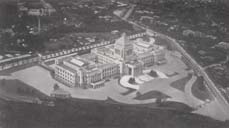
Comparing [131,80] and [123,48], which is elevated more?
[123,48]

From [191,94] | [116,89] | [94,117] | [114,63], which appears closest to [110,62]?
[114,63]

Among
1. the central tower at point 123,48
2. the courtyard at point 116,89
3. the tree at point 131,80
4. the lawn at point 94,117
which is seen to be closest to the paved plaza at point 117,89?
the courtyard at point 116,89

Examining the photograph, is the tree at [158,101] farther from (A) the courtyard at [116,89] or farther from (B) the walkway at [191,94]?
(B) the walkway at [191,94]

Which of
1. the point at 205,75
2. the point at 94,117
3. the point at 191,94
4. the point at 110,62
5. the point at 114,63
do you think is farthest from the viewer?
the point at 110,62

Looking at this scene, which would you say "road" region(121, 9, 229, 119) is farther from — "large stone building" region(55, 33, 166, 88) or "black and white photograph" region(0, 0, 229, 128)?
"large stone building" region(55, 33, 166, 88)

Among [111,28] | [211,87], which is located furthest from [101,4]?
[211,87]

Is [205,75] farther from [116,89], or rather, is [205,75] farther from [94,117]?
[94,117]

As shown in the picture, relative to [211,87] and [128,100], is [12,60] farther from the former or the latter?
[211,87]
